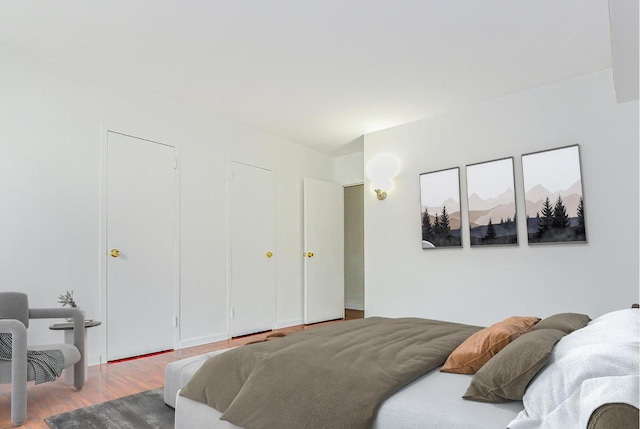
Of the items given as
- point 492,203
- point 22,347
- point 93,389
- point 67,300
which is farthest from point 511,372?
point 67,300

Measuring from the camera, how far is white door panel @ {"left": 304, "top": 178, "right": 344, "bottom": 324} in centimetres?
591

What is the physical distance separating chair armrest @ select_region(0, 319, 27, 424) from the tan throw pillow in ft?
7.71

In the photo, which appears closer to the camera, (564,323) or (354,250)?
(564,323)

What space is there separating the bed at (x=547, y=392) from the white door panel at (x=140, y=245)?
96.0 inches

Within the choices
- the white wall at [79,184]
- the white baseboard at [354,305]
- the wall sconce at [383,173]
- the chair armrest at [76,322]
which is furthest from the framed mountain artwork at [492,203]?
the chair armrest at [76,322]

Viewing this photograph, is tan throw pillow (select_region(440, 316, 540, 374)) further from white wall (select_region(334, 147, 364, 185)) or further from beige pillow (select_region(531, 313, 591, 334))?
white wall (select_region(334, 147, 364, 185))

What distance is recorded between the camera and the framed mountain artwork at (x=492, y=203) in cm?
410

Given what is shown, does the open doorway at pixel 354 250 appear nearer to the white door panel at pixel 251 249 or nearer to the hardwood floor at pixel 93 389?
the white door panel at pixel 251 249

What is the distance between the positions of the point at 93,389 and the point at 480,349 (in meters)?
2.71

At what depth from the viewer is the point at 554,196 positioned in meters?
3.82

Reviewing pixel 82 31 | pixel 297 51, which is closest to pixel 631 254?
pixel 297 51

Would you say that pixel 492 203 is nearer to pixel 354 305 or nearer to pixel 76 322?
pixel 76 322

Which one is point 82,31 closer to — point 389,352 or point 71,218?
point 71,218

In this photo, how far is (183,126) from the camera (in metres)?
4.54
